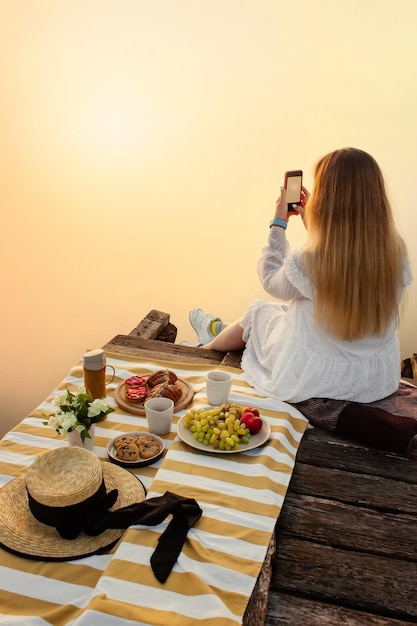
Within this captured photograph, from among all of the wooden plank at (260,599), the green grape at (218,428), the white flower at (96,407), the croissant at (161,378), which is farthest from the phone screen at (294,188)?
the wooden plank at (260,599)

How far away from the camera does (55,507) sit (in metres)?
1.25

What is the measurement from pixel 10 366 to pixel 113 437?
272 centimetres

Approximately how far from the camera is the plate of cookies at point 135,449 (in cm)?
164

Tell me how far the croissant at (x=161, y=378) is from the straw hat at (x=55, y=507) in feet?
2.53

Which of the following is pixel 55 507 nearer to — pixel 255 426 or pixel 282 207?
pixel 255 426

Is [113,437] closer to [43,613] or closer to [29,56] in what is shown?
[43,613]

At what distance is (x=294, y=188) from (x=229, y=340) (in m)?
0.79

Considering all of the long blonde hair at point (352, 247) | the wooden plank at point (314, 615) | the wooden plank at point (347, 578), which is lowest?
the wooden plank at point (314, 615)

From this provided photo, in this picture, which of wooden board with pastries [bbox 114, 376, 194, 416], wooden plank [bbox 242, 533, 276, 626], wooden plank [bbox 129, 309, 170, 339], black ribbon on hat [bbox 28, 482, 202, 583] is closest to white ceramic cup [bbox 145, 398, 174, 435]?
wooden board with pastries [bbox 114, 376, 194, 416]

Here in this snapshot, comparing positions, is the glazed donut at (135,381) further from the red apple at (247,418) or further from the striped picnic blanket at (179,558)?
the red apple at (247,418)

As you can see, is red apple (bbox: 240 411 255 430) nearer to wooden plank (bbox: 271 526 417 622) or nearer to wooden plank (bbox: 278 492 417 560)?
wooden plank (bbox: 278 492 417 560)

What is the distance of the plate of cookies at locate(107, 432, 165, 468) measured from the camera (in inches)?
64.6

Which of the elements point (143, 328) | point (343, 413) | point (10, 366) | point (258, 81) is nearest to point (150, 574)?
point (343, 413)

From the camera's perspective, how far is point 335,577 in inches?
51.3
